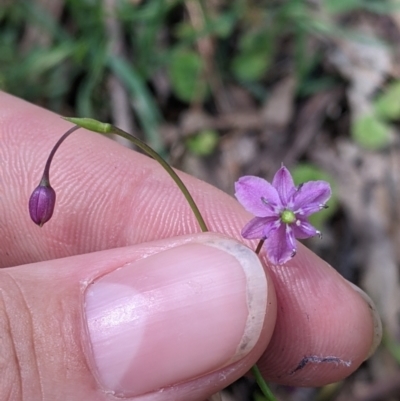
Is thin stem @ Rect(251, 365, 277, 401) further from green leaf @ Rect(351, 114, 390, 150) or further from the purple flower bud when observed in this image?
green leaf @ Rect(351, 114, 390, 150)

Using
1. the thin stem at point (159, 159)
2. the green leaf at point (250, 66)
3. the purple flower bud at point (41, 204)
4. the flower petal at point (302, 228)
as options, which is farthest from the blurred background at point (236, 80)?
the purple flower bud at point (41, 204)

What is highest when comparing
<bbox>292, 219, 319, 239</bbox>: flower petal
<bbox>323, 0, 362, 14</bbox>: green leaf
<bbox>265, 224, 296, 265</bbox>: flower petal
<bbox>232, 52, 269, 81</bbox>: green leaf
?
<bbox>323, 0, 362, 14</bbox>: green leaf

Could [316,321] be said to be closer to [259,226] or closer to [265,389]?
[265,389]

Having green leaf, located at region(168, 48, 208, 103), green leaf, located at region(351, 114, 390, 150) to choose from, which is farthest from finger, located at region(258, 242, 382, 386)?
green leaf, located at region(168, 48, 208, 103)

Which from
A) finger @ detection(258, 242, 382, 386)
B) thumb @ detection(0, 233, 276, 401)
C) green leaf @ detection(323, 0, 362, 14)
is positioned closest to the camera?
thumb @ detection(0, 233, 276, 401)

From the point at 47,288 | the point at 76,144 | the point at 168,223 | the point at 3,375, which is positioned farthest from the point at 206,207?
the point at 3,375

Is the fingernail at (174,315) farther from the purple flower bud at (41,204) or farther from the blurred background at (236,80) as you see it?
the blurred background at (236,80)

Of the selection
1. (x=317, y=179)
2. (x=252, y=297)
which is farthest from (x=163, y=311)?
(x=317, y=179)
